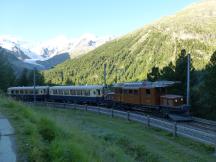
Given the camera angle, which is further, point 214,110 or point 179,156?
point 214,110

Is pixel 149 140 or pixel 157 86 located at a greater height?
pixel 157 86

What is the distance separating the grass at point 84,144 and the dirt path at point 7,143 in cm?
19

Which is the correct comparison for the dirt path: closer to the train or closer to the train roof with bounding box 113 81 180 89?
the train

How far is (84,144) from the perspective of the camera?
1105 centimetres

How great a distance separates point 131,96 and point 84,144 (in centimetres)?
3072

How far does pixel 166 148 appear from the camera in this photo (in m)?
19.1

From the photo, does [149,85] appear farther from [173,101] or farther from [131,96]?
[173,101]

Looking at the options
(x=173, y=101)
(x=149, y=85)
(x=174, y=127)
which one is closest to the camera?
(x=174, y=127)

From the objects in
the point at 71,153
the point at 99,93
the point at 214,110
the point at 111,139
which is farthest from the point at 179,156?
the point at 99,93

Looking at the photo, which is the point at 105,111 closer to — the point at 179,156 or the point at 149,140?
the point at 149,140

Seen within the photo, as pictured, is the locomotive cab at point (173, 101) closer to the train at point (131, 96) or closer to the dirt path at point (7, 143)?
the train at point (131, 96)

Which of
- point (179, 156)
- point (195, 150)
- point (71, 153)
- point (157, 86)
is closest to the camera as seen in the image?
point (71, 153)

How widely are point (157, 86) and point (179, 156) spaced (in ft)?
65.5

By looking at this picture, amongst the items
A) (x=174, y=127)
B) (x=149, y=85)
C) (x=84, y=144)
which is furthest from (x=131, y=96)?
(x=84, y=144)
